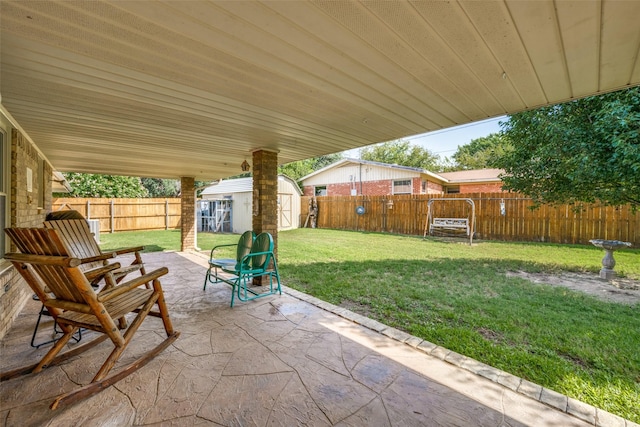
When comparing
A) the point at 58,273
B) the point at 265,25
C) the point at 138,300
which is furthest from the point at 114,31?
the point at 138,300

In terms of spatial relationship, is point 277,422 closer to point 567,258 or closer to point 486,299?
point 486,299

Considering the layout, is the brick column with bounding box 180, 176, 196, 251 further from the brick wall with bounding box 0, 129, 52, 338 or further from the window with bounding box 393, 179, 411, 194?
the window with bounding box 393, 179, 411, 194

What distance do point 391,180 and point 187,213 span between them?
1047 centimetres

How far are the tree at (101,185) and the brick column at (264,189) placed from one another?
15442mm

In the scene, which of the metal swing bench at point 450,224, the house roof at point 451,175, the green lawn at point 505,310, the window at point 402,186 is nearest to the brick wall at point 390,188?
the window at point 402,186

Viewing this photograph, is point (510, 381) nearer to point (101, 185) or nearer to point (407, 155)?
point (101, 185)

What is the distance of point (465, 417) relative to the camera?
1.70 m

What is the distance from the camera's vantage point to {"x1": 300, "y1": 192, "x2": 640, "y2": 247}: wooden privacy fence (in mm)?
7972

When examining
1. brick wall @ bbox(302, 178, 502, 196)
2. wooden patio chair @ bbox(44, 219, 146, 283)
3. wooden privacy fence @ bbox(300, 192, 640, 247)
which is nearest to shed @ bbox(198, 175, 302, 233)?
wooden privacy fence @ bbox(300, 192, 640, 247)

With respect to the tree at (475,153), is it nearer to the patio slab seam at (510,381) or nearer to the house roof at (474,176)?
the house roof at (474,176)

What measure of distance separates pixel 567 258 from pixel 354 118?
677 cm

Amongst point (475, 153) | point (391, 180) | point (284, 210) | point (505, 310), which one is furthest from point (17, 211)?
point (475, 153)

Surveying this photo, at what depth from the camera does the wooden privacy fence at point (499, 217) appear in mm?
7972

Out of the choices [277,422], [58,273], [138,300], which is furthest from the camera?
[138,300]
